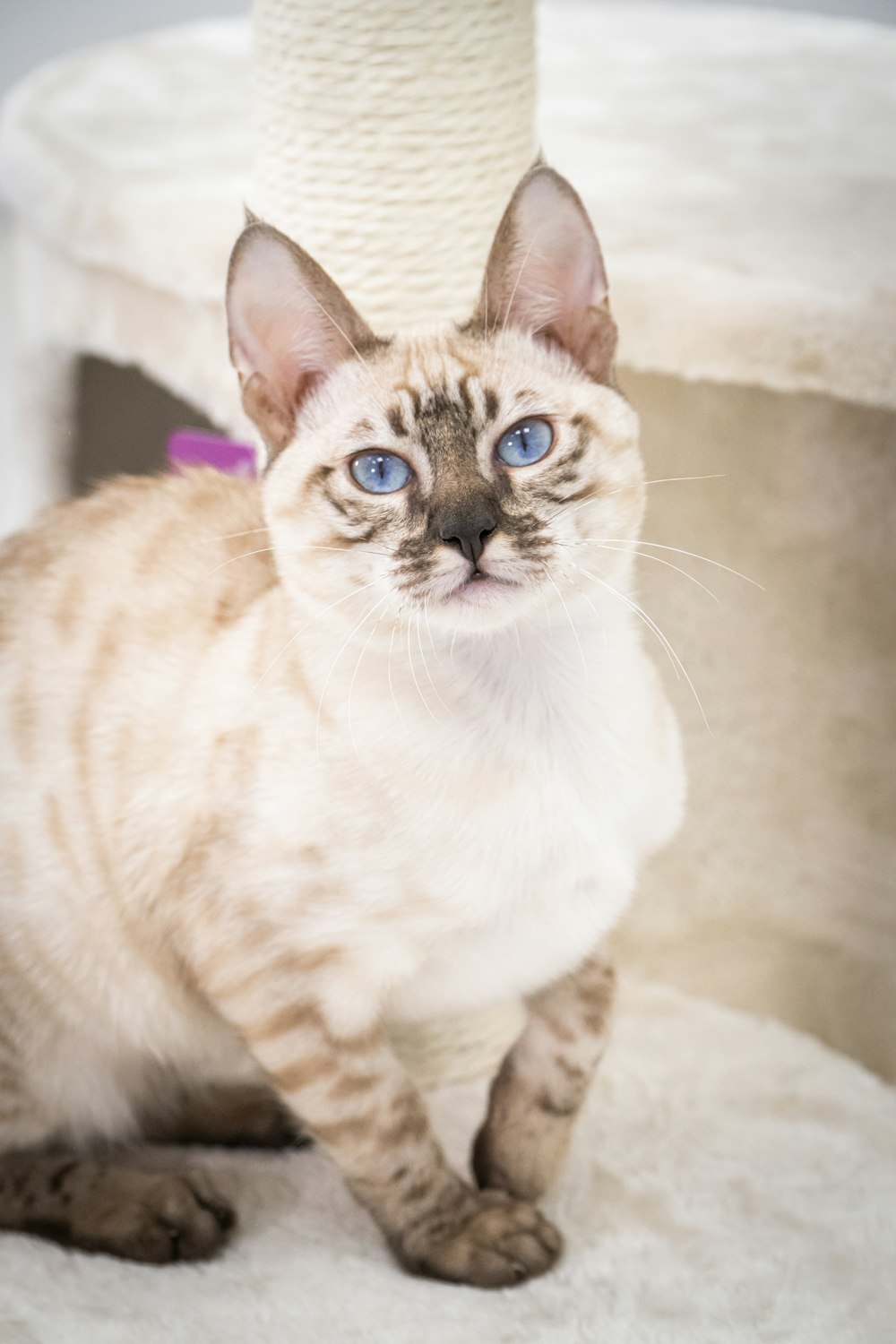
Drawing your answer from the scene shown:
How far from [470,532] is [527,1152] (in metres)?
0.63

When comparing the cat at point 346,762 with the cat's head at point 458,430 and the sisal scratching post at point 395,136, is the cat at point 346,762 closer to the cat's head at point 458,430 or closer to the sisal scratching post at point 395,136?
the cat's head at point 458,430

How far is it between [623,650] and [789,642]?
1.37 feet

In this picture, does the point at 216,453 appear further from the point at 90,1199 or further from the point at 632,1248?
the point at 632,1248

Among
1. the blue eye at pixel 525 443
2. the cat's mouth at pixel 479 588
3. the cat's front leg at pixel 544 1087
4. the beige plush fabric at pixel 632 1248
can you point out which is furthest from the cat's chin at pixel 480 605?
the beige plush fabric at pixel 632 1248

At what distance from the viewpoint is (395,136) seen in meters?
1.41

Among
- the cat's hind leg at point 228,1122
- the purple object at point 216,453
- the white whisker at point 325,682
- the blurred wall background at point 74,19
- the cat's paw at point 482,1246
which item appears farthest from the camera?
the blurred wall background at point 74,19

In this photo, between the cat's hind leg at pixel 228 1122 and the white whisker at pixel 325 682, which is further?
the cat's hind leg at pixel 228 1122

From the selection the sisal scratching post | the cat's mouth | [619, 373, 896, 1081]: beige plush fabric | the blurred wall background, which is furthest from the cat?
the blurred wall background

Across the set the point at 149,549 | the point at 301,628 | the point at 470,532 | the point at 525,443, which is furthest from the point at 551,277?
the point at 149,549

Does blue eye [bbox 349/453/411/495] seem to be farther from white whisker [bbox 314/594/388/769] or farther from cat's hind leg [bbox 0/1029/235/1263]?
cat's hind leg [bbox 0/1029/235/1263]

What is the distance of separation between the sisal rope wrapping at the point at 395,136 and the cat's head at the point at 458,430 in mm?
314

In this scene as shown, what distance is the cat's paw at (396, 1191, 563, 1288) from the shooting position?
4.10 ft

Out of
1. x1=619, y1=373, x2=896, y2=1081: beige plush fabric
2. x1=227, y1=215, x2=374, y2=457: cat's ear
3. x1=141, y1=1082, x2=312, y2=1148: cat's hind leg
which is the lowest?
x1=141, y1=1082, x2=312, y2=1148: cat's hind leg

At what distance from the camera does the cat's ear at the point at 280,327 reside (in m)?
1.07
